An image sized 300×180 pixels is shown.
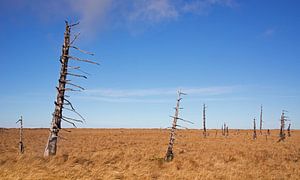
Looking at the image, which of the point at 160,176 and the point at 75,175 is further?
the point at 160,176

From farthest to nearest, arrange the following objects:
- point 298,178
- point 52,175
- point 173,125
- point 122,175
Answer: point 173,125 < point 298,178 < point 122,175 < point 52,175

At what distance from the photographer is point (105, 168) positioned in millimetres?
11891

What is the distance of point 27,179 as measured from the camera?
870 centimetres

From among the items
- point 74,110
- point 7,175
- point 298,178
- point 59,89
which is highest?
point 59,89

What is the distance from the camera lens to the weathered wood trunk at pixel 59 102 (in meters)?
13.4

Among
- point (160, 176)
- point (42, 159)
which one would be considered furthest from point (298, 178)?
point (42, 159)

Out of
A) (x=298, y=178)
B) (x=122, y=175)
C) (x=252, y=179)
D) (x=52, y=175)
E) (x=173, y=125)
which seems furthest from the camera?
(x=173, y=125)

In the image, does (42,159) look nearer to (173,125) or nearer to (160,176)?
(160,176)

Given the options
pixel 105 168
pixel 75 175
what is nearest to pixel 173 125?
pixel 105 168

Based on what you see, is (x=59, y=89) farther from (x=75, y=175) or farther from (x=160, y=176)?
(x=160, y=176)

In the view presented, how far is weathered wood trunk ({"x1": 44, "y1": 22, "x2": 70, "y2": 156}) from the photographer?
13352 mm

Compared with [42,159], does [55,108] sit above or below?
above

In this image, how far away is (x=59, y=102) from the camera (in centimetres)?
1358

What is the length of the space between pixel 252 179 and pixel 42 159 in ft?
28.0
